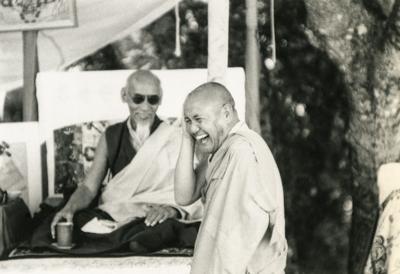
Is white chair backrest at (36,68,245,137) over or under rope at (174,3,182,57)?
under

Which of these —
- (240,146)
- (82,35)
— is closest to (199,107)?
(240,146)

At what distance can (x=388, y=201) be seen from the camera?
3.63 metres

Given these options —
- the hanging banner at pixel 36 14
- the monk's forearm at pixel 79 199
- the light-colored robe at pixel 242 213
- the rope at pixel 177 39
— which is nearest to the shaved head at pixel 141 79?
the rope at pixel 177 39

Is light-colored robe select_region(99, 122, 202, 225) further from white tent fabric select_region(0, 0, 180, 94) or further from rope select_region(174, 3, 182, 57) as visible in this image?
white tent fabric select_region(0, 0, 180, 94)

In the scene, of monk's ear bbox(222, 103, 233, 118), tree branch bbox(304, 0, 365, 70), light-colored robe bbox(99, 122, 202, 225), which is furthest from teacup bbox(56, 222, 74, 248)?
tree branch bbox(304, 0, 365, 70)

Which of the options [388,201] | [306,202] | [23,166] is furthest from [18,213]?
[388,201]

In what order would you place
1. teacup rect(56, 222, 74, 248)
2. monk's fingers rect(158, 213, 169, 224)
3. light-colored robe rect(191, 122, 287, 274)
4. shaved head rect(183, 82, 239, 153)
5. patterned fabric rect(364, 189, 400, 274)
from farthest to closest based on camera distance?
monk's fingers rect(158, 213, 169, 224), teacup rect(56, 222, 74, 248), patterned fabric rect(364, 189, 400, 274), shaved head rect(183, 82, 239, 153), light-colored robe rect(191, 122, 287, 274)

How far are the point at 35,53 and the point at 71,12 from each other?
0.96ft

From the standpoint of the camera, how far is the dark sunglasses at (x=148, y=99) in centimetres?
412

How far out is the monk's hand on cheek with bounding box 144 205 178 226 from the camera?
13.0ft

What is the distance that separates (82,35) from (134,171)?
78 centimetres

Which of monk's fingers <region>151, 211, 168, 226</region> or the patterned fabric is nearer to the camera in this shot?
the patterned fabric

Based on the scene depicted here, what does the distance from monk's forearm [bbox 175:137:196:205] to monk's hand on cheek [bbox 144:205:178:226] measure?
65 centimetres

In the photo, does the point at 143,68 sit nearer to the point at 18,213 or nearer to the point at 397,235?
the point at 18,213
